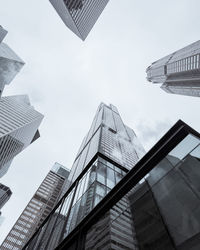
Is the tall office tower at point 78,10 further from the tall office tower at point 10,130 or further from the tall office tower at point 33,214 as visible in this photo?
the tall office tower at point 33,214

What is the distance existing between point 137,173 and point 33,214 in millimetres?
103809

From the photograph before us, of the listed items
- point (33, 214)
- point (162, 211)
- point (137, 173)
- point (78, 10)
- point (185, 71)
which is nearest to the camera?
point (162, 211)

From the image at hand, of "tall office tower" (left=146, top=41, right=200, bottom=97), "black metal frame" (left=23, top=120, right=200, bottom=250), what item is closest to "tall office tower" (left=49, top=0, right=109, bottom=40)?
"tall office tower" (left=146, top=41, right=200, bottom=97)

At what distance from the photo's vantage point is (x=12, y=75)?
5325 inches

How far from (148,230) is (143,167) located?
316 cm

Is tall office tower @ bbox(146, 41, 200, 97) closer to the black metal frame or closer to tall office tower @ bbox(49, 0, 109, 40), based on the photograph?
tall office tower @ bbox(49, 0, 109, 40)

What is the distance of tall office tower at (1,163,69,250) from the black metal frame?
66.0m

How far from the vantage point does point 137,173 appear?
9.82m

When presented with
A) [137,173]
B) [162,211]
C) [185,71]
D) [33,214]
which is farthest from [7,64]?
[162,211]

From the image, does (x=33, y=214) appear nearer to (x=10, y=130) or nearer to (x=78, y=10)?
(x=10, y=130)

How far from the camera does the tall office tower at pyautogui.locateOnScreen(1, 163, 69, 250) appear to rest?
8219cm

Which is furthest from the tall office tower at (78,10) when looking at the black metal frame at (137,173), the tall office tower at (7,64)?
the tall office tower at (7,64)

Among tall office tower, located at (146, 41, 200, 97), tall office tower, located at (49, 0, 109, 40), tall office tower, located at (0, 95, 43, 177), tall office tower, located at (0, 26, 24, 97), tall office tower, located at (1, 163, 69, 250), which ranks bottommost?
tall office tower, located at (1, 163, 69, 250)

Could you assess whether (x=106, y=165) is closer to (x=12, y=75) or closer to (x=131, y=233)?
(x=131, y=233)
